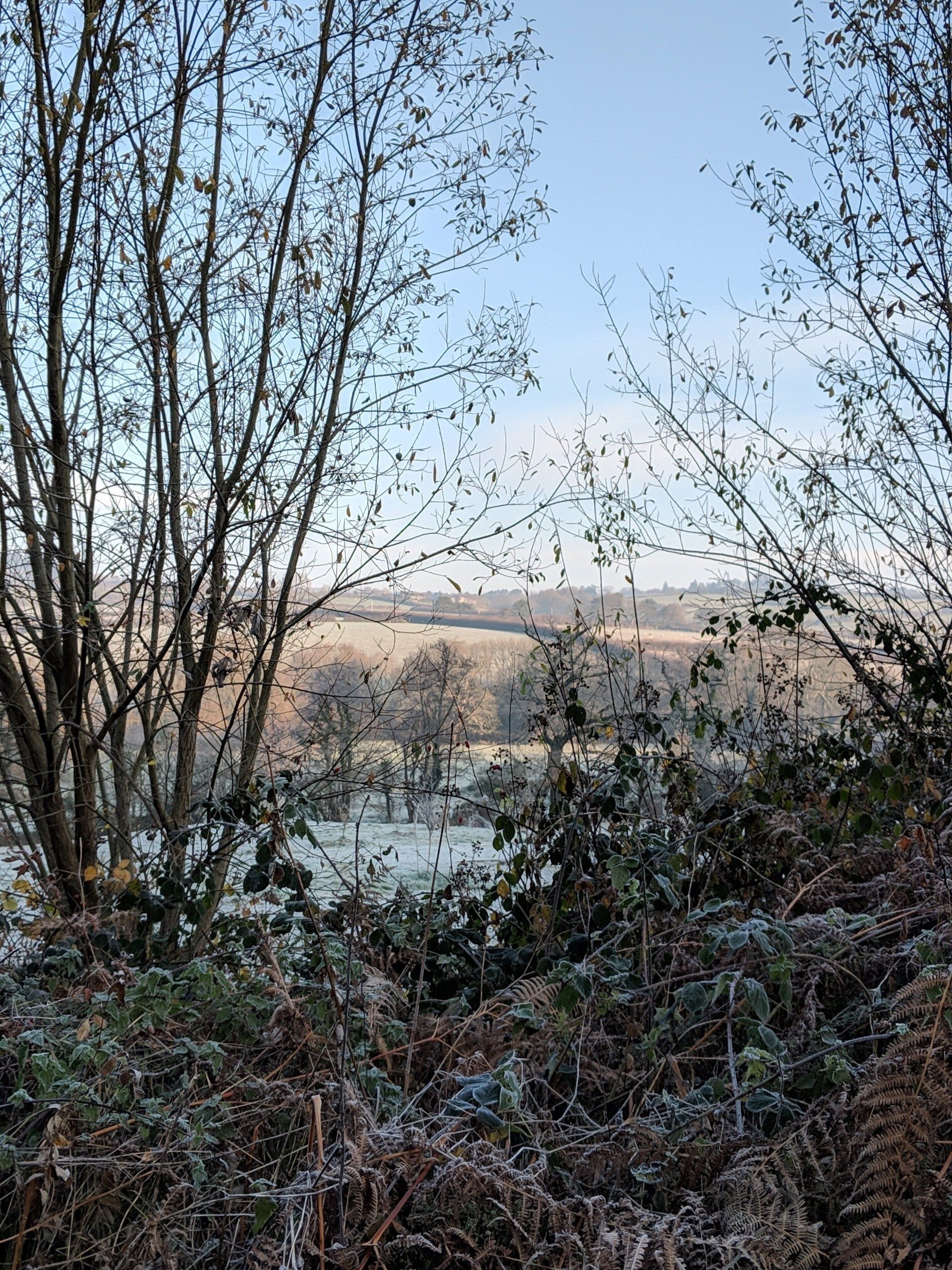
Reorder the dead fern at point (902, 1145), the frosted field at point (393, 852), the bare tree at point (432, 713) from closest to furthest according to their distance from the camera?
1. the dead fern at point (902, 1145)
2. the frosted field at point (393, 852)
3. the bare tree at point (432, 713)

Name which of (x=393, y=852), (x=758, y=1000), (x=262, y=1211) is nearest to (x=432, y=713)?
(x=393, y=852)

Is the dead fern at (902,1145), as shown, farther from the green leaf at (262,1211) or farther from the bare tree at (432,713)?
the bare tree at (432,713)

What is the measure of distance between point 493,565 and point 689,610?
1.20 metres

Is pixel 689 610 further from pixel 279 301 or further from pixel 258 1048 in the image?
pixel 258 1048

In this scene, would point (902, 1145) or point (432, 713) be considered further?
point (432, 713)

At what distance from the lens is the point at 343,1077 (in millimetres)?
1598

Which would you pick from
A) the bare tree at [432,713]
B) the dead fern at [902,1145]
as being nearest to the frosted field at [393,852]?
the bare tree at [432,713]

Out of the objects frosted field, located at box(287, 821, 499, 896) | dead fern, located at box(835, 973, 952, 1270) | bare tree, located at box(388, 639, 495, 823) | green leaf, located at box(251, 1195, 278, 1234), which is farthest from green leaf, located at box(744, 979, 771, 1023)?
bare tree, located at box(388, 639, 495, 823)

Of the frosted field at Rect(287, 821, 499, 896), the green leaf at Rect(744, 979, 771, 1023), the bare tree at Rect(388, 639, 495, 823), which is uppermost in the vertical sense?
the bare tree at Rect(388, 639, 495, 823)

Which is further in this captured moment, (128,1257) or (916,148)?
(916,148)

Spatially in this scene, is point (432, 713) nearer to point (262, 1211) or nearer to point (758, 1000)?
point (758, 1000)

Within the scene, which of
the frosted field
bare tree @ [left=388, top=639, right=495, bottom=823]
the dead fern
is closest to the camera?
the dead fern

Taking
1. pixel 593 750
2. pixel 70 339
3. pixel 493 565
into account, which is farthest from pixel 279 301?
pixel 593 750

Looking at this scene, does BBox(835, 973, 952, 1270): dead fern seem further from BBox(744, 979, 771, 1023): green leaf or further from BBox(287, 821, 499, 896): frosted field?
BBox(287, 821, 499, 896): frosted field
